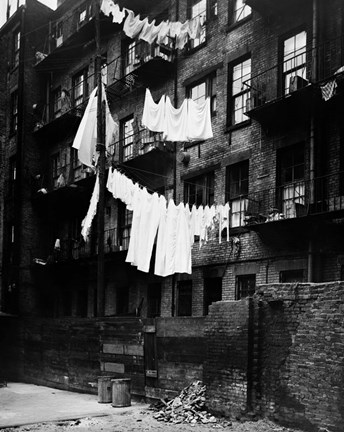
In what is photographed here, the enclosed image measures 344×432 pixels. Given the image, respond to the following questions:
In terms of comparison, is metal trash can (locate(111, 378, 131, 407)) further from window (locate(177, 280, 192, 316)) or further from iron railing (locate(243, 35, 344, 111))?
iron railing (locate(243, 35, 344, 111))

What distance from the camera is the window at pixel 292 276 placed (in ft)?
56.3

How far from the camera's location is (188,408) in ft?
45.9

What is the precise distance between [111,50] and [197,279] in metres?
11.7

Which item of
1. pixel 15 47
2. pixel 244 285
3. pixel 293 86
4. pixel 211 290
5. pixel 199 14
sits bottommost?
pixel 211 290

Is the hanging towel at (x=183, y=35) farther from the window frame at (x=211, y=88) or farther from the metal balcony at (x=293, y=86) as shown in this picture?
the metal balcony at (x=293, y=86)

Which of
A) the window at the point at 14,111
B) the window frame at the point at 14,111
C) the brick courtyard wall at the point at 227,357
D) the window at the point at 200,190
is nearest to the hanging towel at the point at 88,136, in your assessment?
the window at the point at 200,190

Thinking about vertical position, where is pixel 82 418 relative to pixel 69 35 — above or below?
below

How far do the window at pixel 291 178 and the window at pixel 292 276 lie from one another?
1605mm

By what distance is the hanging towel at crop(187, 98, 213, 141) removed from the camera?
17375mm

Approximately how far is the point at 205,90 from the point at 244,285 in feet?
23.2

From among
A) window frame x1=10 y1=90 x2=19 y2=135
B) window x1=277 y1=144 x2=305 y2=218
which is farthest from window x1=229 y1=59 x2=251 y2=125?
window frame x1=10 y1=90 x2=19 y2=135

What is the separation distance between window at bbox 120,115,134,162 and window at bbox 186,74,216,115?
3518 millimetres

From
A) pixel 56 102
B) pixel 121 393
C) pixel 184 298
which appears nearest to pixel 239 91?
pixel 184 298

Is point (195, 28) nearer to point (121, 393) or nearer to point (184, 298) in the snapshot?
point (184, 298)
